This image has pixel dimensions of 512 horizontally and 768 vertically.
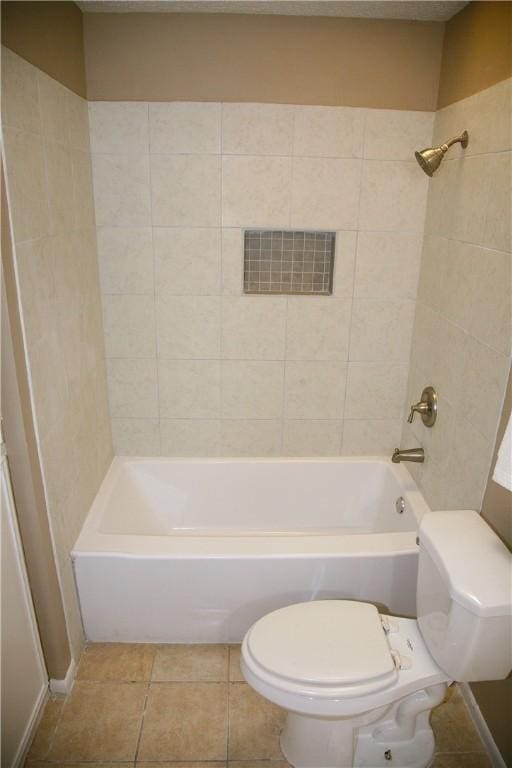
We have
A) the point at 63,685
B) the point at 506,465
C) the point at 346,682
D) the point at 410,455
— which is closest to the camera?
the point at 506,465

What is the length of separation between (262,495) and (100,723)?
1.18 m

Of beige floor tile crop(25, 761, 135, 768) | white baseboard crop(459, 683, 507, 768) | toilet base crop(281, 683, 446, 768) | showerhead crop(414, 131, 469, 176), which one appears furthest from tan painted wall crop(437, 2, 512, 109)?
beige floor tile crop(25, 761, 135, 768)

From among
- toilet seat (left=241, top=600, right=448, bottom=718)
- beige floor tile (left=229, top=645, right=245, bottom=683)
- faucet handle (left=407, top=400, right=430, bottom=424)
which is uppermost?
faucet handle (left=407, top=400, right=430, bottom=424)

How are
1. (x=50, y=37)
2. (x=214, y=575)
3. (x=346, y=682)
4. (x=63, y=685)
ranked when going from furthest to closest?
(x=214, y=575), (x=63, y=685), (x=50, y=37), (x=346, y=682)

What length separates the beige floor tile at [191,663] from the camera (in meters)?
1.87

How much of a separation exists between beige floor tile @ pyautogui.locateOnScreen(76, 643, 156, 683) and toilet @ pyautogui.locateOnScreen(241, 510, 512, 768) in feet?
1.95

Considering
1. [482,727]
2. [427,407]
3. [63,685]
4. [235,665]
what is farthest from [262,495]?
[482,727]

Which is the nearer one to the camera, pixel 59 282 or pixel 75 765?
pixel 75 765

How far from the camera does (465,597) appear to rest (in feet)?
4.23

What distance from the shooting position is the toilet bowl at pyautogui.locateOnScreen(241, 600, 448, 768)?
137 centimetres

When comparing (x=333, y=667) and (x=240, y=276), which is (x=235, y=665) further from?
(x=240, y=276)

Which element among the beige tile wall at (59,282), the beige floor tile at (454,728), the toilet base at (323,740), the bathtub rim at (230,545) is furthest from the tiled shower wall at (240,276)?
the toilet base at (323,740)

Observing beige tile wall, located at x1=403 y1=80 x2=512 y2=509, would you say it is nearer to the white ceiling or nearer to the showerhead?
the showerhead

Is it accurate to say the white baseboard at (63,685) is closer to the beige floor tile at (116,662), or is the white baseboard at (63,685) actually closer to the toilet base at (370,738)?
the beige floor tile at (116,662)
